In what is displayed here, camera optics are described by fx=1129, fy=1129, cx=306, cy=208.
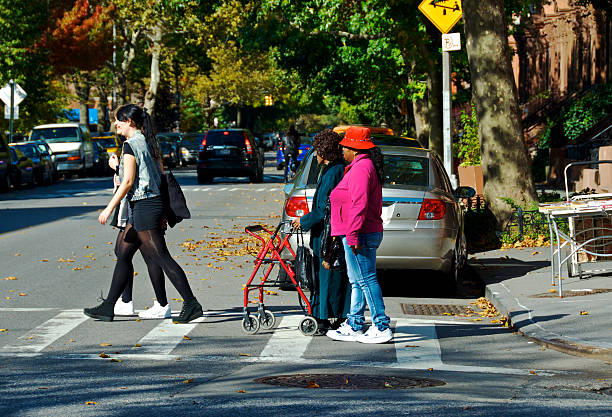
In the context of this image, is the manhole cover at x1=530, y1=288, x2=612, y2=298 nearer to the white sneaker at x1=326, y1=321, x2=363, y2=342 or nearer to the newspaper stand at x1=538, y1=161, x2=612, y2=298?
the newspaper stand at x1=538, y1=161, x2=612, y2=298

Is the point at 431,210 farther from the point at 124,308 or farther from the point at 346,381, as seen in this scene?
the point at 346,381

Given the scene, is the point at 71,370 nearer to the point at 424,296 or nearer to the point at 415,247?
the point at 415,247

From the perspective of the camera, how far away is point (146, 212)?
10039 millimetres

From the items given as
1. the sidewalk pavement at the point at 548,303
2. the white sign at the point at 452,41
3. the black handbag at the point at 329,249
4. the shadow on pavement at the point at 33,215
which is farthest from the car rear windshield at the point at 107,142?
the black handbag at the point at 329,249

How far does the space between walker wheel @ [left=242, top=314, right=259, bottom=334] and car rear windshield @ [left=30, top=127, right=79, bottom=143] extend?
36.4 m

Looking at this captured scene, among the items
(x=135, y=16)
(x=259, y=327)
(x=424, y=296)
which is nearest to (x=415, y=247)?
(x=424, y=296)

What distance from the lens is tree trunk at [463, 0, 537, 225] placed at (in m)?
17.7

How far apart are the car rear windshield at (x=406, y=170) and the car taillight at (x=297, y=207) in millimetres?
1081

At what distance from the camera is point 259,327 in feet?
31.6

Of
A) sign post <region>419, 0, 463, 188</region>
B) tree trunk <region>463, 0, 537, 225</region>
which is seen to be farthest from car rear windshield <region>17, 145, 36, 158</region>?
tree trunk <region>463, 0, 537, 225</region>

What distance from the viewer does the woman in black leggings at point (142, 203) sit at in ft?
32.7

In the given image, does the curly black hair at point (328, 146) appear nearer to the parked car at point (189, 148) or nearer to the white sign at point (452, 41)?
the white sign at point (452, 41)

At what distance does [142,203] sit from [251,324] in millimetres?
1488

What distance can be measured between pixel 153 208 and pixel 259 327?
146cm
